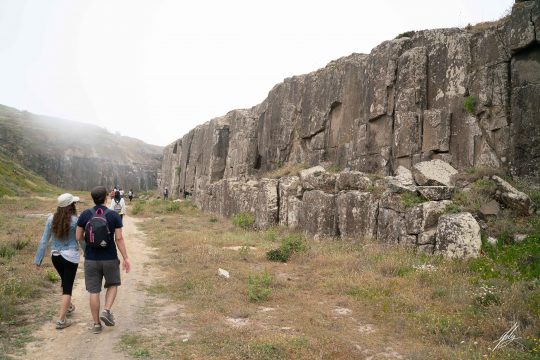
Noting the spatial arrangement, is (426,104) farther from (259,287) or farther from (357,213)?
(259,287)

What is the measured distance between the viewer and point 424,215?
40.0 feet

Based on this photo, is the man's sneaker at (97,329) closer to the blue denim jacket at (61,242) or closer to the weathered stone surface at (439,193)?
the blue denim jacket at (61,242)

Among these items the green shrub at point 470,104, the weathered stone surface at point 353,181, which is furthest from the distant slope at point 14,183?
the green shrub at point 470,104

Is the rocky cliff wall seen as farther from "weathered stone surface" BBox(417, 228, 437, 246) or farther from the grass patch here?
the grass patch

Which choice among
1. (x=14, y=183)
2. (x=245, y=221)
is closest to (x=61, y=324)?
(x=245, y=221)

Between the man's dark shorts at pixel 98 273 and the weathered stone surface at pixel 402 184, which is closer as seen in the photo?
the man's dark shorts at pixel 98 273

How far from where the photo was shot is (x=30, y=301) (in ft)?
27.9

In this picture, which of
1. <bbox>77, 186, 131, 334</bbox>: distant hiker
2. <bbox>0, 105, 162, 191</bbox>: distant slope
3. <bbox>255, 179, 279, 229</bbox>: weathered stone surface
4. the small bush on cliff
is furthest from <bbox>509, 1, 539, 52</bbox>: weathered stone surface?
<bbox>0, 105, 162, 191</bbox>: distant slope

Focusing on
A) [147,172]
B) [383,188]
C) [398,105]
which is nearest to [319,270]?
[383,188]

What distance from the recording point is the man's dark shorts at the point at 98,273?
22.7ft

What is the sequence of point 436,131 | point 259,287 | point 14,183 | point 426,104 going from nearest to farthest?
1. point 259,287
2. point 436,131
3. point 426,104
4. point 14,183

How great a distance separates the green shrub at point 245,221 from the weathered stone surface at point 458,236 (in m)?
12.3

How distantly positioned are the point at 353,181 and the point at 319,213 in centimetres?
197

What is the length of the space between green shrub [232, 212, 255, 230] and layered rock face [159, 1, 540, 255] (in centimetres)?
77
